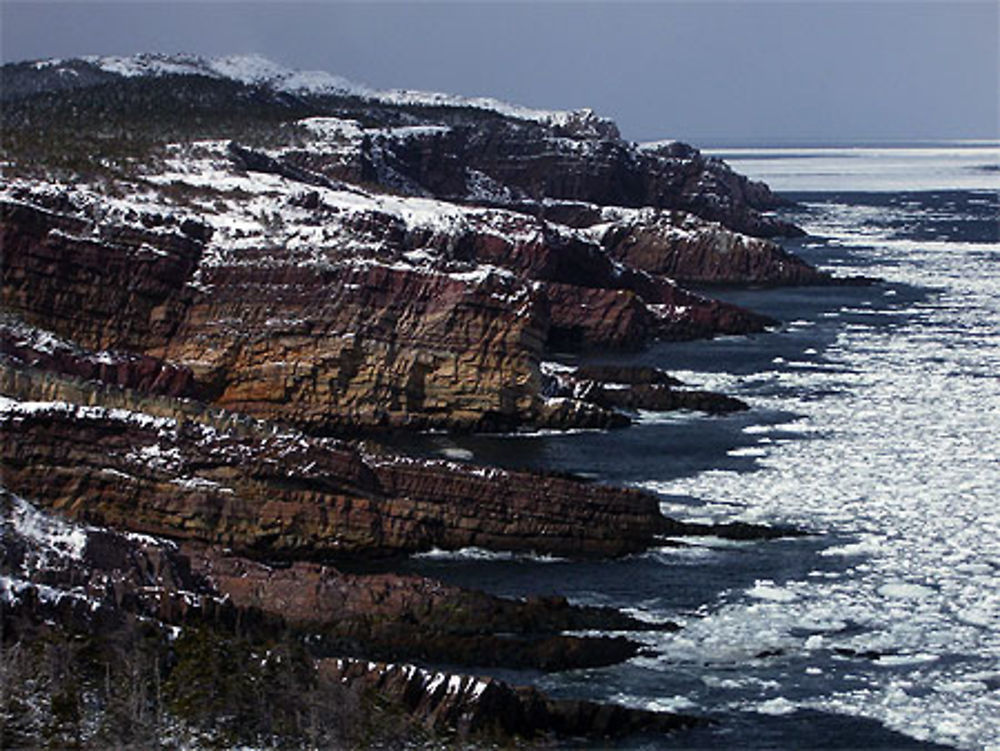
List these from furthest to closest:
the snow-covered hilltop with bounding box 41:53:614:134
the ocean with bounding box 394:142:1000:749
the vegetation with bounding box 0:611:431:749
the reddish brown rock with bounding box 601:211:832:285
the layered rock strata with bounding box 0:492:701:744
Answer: the snow-covered hilltop with bounding box 41:53:614:134 < the reddish brown rock with bounding box 601:211:832:285 < the ocean with bounding box 394:142:1000:749 < the layered rock strata with bounding box 0:492:701:744 < the vegetation with bounding box 0:611:431:749

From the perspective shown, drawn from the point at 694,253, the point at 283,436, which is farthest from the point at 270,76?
the point at 283,436

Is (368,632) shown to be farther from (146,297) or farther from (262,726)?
(146,297)

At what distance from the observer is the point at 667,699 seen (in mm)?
26328

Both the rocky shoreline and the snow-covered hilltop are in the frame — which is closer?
the rocky shoreline

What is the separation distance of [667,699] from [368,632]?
4.94 m

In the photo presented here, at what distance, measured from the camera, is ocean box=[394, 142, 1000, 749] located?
1041 inches

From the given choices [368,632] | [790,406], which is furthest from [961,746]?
[790,406]

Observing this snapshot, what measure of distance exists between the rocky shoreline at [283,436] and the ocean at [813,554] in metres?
1.28

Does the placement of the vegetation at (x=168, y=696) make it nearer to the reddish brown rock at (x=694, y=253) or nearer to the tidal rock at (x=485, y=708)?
the tidal rock at (x=485, y=708)

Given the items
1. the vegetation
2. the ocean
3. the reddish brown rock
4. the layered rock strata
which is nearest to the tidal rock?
the layered rock strata

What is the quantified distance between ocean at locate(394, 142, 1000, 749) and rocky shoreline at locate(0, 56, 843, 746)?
1.28 m

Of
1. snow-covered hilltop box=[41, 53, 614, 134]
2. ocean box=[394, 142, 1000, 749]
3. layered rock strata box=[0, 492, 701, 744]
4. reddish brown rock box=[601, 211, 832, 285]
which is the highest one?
snow-covered hilltop box=[41, 53, 614, 134]

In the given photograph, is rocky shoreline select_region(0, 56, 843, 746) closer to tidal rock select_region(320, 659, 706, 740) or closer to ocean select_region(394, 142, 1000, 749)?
tidal rock select_region(320, 659, 706, 740)

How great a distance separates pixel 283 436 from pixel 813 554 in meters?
10.6
